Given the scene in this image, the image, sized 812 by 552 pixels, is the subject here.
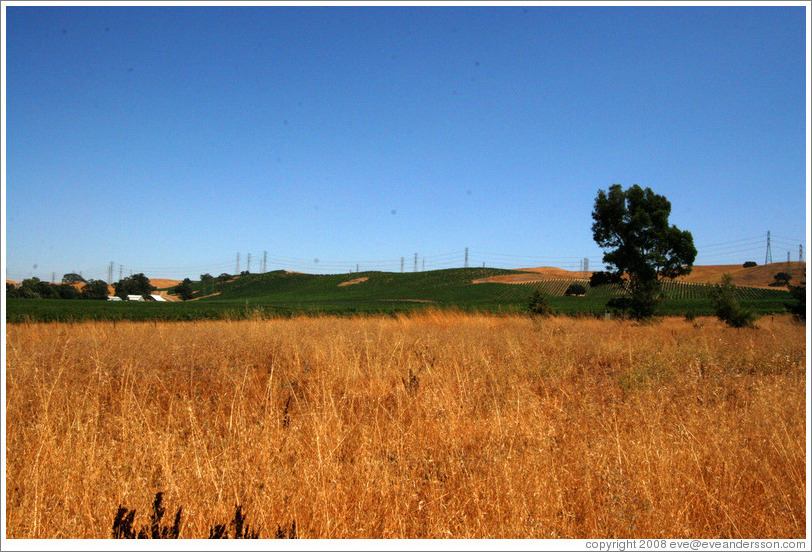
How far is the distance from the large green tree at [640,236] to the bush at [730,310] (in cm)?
694

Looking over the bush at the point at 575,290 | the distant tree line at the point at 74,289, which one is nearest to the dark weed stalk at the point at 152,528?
the distant tree line at the point at 74,289

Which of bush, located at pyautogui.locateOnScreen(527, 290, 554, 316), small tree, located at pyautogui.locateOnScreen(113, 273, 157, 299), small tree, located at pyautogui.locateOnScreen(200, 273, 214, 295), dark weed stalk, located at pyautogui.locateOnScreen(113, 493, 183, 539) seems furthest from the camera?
small tree, located at pyautogui.locateOnScreen(200, 273, 214, 295)

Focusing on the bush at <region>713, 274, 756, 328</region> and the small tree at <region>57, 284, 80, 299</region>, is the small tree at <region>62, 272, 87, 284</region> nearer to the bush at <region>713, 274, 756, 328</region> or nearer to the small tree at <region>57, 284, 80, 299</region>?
the small tree at <region>57, 284, 80, 299</region>

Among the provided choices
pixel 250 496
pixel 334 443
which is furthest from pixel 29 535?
pixel 334 443

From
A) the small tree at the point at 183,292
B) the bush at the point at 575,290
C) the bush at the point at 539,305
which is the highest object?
the bush at the point at 575,290

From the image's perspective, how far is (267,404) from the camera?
415 cm

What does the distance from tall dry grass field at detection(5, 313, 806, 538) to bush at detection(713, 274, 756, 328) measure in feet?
53.8

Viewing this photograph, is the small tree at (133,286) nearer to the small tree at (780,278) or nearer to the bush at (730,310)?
the bush at (730,310)

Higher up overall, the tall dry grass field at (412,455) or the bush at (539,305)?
the bush at (539,305)

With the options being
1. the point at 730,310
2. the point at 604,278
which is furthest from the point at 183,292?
the point at 730,310

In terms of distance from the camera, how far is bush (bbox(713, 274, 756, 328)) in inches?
752

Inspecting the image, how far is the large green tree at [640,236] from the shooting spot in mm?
28750

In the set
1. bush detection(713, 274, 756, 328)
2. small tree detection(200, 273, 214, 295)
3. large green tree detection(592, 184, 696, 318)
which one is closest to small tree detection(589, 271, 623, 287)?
large green tree detection(592, 184, 696, 318)

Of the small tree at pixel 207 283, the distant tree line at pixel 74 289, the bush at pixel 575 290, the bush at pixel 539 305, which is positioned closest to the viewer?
the bush at pixel 539 305
